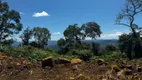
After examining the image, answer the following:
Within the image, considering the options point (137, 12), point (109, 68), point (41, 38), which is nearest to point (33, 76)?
point (109, 68)

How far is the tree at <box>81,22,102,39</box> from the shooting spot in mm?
43953

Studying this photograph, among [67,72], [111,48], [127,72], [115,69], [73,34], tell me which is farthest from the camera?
[73,34]

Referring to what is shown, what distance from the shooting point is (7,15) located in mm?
35969

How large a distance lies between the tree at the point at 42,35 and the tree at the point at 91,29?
7.90 m

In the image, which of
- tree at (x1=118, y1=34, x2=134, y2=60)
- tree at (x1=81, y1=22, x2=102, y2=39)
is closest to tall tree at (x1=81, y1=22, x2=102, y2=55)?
tree at (x1=81, y1=22, x2=102, y2=39)

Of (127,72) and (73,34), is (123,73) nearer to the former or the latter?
(127,72)

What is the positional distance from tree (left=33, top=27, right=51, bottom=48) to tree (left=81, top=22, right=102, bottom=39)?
7901 mm

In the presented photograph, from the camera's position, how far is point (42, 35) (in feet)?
158

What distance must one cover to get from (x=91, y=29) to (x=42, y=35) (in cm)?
941

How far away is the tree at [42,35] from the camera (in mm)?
46766

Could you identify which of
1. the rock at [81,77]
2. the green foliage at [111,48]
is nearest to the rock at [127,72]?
the rock at [81,77]

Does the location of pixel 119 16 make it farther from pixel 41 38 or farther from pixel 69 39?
pixel 41 38

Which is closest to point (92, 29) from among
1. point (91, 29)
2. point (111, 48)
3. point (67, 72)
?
point (91, 29)

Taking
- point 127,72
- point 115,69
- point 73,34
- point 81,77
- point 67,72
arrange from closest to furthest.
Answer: point 81,77 < point 127,72 < point 115,69 < point 67,72 < point 73,34
